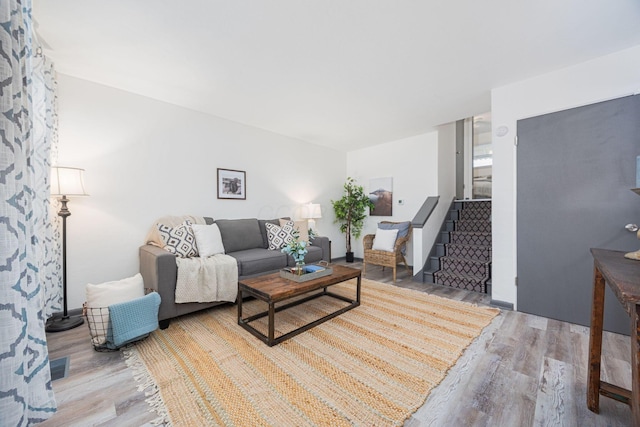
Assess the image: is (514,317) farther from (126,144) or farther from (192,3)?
(126,144)

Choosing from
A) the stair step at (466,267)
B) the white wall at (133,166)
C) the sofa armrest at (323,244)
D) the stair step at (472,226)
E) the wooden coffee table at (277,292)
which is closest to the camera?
the wooden coffee table at (277,292)

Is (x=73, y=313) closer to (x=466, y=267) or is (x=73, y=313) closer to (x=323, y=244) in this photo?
(x=323, y=244)

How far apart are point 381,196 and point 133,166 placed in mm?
4119

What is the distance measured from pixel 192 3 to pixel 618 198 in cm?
374

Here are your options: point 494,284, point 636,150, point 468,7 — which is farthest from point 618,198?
point 468,7

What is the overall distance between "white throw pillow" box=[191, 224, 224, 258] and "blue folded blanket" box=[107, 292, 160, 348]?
82 cm

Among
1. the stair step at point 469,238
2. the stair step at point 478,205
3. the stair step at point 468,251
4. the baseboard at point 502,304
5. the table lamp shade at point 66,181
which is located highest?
the table lamp shade at point 66,181

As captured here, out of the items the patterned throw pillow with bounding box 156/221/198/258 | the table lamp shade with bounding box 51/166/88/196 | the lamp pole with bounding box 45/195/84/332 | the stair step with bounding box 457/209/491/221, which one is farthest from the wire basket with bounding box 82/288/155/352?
the stair step with bounding box 457/209/491/221

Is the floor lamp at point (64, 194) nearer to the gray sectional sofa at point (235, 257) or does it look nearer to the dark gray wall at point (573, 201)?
the gray sectional sofa at point (235, 257)

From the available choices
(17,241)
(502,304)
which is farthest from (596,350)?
(17,241)

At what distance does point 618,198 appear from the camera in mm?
2205

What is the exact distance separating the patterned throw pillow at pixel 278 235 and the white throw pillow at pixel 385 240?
1.51 meters

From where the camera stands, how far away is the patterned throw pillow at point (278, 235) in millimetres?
3694

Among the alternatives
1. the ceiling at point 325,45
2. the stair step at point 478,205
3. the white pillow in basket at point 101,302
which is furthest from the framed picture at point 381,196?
the white pillow in basket at point 101,302
